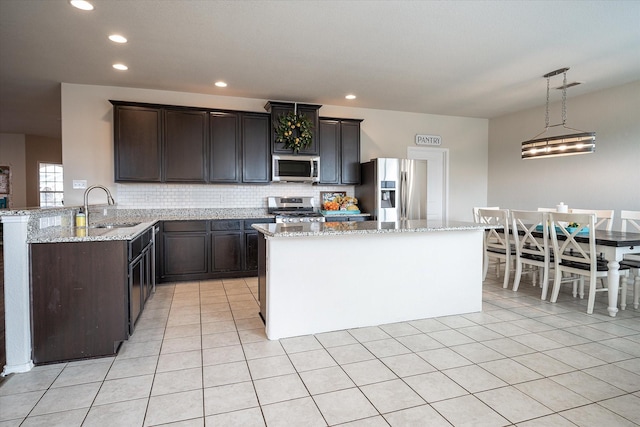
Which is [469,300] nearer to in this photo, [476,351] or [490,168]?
[476,351]

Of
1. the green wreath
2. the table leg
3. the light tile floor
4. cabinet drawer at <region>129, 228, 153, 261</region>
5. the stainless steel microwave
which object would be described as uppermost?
the green wreath

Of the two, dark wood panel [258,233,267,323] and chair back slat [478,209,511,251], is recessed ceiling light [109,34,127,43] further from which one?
chair back slat [478,209,511,251]

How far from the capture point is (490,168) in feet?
24.0

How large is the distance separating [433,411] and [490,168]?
248 inches

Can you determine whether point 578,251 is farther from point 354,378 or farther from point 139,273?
point 139,273

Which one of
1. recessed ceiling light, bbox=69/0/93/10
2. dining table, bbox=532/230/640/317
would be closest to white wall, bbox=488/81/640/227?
dining table, bbox=532/230/640/317

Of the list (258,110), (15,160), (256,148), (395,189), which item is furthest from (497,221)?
(15,160)

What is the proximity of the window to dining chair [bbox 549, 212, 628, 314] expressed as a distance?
36.0ft

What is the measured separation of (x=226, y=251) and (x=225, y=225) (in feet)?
1.20

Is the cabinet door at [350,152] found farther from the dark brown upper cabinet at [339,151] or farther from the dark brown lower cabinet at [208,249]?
the dark brown lower cabinet at [208,249]

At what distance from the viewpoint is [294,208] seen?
19.6ft

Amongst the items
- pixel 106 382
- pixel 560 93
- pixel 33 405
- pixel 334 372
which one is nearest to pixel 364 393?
pixel 334 372

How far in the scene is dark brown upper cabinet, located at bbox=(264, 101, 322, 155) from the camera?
5488 mm

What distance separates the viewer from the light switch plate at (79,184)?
5.03 metres
